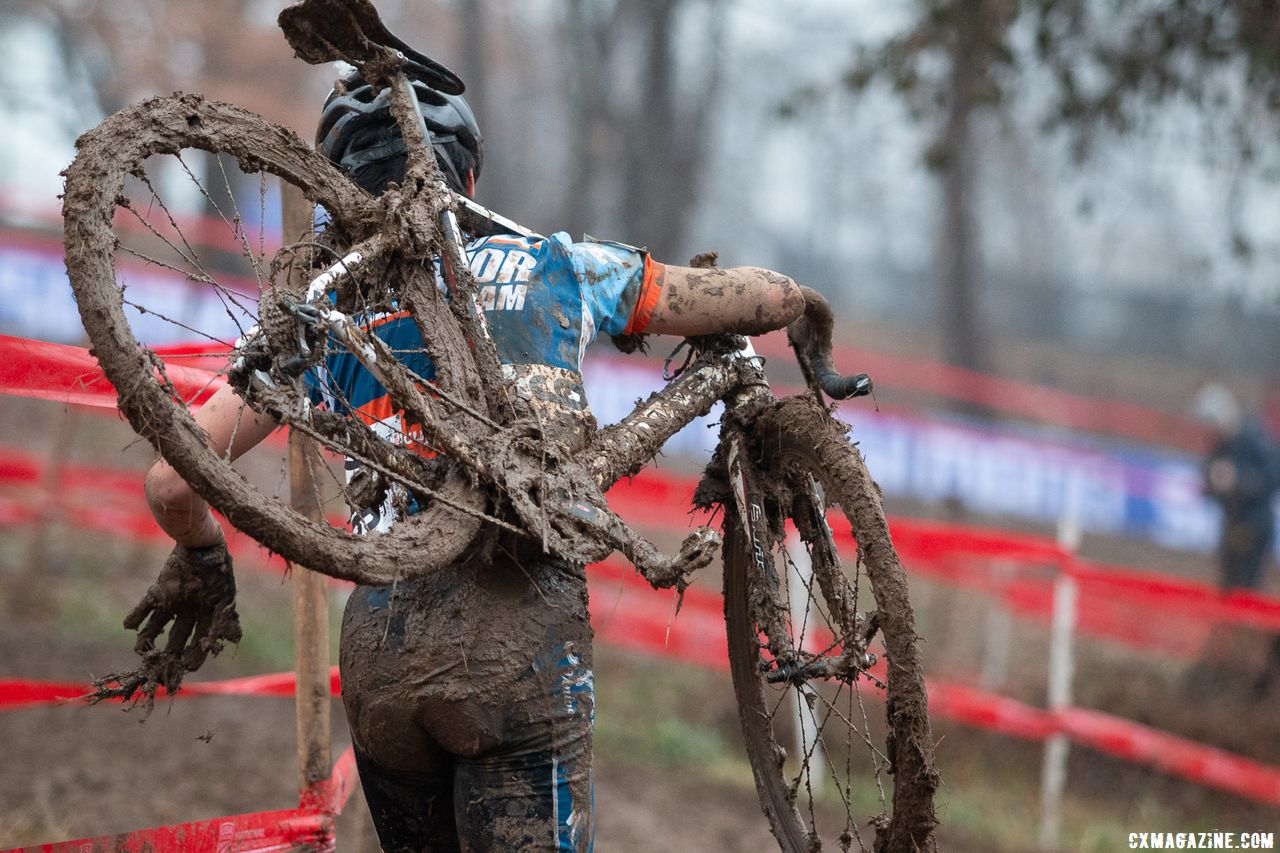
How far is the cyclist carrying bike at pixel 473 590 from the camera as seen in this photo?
2457 mm

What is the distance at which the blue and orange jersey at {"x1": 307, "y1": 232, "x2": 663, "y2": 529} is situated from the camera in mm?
2623

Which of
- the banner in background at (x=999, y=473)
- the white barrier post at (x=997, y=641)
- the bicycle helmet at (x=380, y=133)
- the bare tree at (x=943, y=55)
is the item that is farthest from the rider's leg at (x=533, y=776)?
the banner in background at (x=999, y=473)

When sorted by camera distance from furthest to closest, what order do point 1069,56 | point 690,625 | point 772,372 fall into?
point 772,372
point 690,625
point 1069,56

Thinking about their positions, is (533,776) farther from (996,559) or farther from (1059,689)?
(996,559)

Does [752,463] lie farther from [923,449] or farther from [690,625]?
[923,449]

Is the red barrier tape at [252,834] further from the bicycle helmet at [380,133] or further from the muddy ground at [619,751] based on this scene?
the bicycle helmet at [380,133]

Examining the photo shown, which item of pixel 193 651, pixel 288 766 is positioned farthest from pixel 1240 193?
pixel 193 651

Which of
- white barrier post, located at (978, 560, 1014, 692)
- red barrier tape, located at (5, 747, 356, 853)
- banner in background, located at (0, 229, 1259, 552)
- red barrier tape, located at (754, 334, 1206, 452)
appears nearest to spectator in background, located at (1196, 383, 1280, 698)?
banner in background, located at (0, 229, 1259, 552)

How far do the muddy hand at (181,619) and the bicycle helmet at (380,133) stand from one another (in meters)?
0.92

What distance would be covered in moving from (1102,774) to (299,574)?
5.26 metres

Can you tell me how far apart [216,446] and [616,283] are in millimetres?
916

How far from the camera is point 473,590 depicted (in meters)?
2.46

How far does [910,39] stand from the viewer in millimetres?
7574

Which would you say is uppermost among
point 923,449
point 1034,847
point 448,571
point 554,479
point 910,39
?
point 910,39
